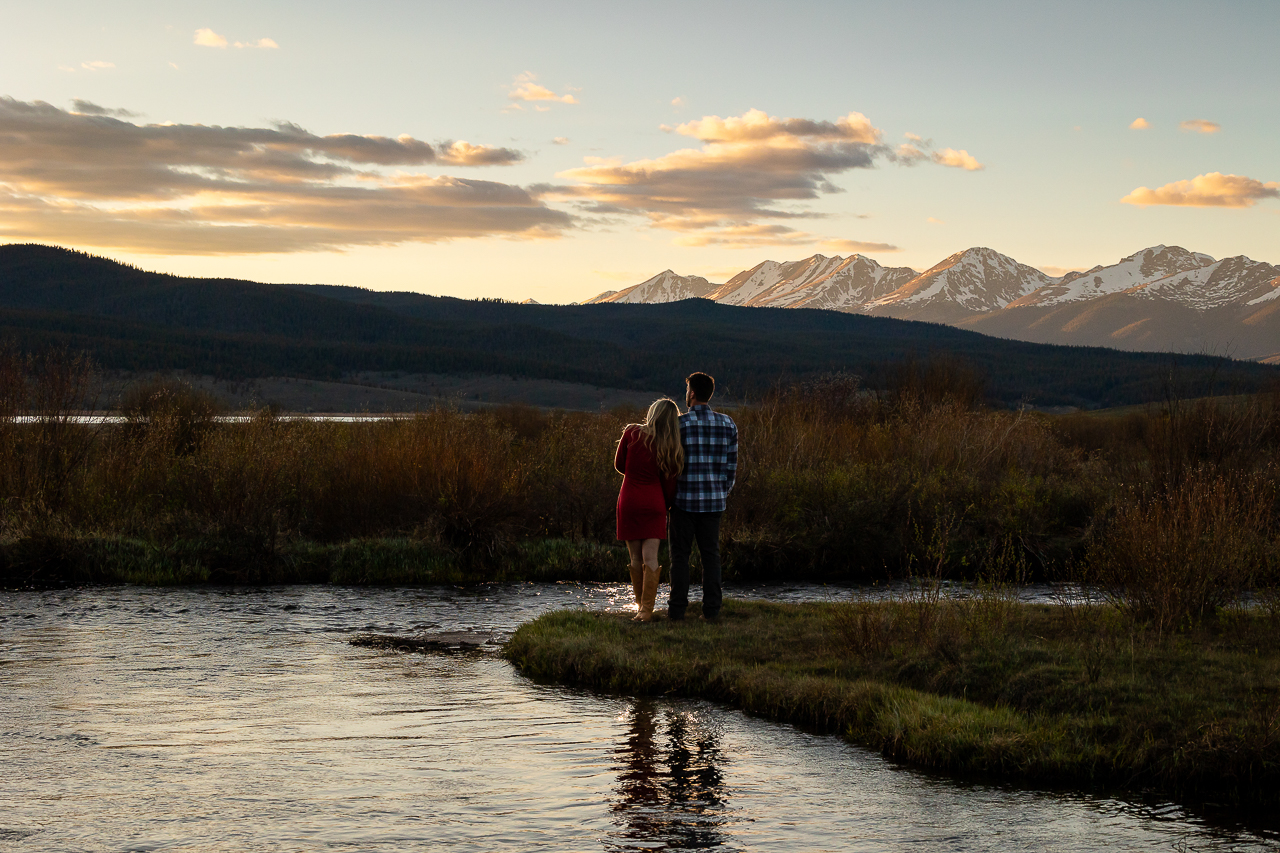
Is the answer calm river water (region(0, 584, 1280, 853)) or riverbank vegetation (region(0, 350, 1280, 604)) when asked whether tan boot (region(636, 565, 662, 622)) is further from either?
riverbank vegetation (region(0, 350, 1280, 604))

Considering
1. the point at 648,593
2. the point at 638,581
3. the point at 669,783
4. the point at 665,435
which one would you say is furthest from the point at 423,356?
the point at 669,783

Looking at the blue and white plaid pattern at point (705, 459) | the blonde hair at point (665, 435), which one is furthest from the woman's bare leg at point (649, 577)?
the blonde hair at point (665, 435)

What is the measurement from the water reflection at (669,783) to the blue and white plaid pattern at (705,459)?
224 centimetres

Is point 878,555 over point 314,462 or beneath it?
beneath

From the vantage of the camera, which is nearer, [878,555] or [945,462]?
[878,555]

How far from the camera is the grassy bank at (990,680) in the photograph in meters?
8.37

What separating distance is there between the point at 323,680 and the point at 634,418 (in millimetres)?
22262

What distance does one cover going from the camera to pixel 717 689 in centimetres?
1067

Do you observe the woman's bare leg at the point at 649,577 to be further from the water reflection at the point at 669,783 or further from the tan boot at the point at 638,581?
the water reflection at the point at 669,783

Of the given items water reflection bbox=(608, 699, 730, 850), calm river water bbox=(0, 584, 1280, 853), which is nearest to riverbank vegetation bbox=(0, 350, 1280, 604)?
calm river water bbox=(0, 584, 1280, 853)

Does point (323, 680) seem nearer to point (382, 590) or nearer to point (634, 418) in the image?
point (382, 590)

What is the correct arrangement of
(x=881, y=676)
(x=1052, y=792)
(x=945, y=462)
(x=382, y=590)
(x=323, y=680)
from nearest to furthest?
(x=1052, y=792), (x=881, y=676), (x=323, y=680), (x=382, y=590), (x=945, y=462)

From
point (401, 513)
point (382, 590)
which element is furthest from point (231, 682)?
point (401, 513)

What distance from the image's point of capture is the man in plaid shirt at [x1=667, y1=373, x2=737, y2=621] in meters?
11.6
